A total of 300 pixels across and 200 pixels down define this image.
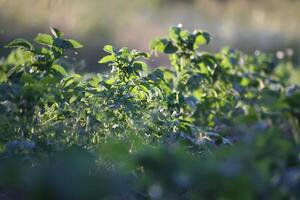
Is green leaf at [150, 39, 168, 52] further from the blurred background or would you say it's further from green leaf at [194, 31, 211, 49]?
the blurred background

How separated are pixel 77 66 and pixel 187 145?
1.15 m

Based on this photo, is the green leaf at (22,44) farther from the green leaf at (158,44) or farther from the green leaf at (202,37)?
the green leaf at (202,37)

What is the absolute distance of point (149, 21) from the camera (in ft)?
43.8

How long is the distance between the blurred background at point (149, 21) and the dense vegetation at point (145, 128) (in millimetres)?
2390

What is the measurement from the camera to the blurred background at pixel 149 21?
7.85 metres

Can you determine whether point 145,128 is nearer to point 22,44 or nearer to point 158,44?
point 22,44

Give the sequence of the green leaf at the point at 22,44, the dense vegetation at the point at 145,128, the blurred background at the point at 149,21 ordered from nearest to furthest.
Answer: the dense vegetation at the point at 145,128 < the green leaf at the point at 22,44 < the blurred background at the point at 149,21

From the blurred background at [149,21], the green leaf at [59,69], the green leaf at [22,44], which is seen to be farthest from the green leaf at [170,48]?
the blurred background at [149,21]

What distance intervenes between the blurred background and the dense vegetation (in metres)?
2.39

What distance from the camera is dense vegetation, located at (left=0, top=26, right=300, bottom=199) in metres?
1.75

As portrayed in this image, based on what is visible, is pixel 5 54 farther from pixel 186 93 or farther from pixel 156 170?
pixel 156 170

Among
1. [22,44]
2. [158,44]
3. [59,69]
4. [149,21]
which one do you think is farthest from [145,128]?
[149,21]

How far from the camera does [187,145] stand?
3.15m

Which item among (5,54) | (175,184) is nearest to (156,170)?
(175,184)
